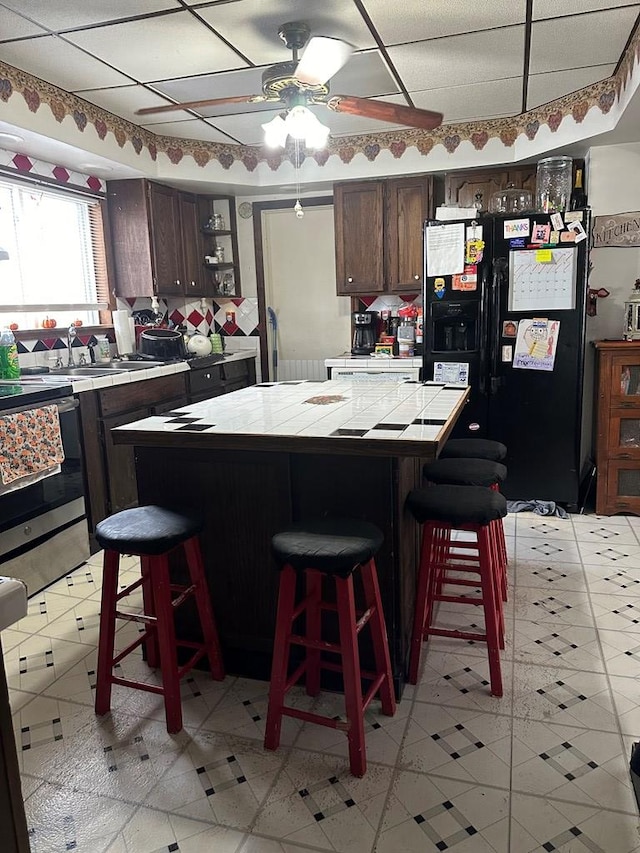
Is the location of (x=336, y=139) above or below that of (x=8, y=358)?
above

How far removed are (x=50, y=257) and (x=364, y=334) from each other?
238 cm

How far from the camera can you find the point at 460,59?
311 centimetres

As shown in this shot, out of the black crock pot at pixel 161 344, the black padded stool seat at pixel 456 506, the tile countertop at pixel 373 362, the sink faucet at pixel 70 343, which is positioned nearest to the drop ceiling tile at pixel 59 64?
the sink faucet at pixel 70 343

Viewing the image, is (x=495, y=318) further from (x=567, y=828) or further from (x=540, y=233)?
(x=567, y=828)

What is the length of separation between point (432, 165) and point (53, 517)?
137 inches

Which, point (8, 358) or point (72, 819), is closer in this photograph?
point (72, 819)

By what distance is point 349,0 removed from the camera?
2.46 meters

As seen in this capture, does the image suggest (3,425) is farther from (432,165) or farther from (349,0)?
(432,165)

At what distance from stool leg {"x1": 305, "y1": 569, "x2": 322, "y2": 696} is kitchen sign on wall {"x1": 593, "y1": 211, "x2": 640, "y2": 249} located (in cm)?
321

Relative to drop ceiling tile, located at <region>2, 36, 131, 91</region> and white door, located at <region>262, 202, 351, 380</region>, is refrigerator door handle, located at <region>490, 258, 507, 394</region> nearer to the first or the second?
white door, located at <region>262, 202, 351, 380</region>

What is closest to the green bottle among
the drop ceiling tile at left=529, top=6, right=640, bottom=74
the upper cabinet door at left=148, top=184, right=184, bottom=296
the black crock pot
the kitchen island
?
the black crock pot

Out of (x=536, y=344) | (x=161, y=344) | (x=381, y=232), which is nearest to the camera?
(x=536, y=344)

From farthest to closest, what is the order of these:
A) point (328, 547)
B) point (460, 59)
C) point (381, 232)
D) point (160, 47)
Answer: point (381, 232) → point (460, 59) → point (160, 47) → point (328, 547)

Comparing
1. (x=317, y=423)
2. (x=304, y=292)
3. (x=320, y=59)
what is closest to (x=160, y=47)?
(x=320, y=59)
